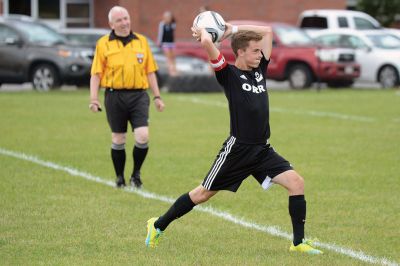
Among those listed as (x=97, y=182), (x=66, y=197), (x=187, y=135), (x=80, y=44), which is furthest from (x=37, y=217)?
(x=80, y=44)

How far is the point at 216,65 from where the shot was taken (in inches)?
297

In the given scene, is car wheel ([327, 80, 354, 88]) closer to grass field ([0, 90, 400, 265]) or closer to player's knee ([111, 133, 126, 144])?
grass field ([0, 90, 400, 265])

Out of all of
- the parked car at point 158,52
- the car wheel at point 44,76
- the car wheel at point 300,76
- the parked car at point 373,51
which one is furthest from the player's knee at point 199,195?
the parked car at point 373,51

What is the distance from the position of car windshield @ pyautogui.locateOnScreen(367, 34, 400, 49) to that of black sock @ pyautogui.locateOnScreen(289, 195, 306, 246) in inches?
900

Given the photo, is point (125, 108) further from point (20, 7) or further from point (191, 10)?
point (191, 10)

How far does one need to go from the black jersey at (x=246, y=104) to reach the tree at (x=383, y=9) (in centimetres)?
3496

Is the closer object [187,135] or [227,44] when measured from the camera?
[187,135]

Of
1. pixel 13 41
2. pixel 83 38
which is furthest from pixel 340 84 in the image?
pixel 13 41

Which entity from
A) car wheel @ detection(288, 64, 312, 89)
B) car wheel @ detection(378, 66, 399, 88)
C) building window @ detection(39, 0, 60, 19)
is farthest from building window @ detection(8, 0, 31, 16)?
car wheel @ detection(378, 66, 399, 88)

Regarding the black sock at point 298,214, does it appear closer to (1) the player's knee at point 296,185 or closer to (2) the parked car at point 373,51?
(1) the player's knee at point 296,185

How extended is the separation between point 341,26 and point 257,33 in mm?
27674

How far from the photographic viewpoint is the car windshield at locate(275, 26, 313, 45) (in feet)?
94.7

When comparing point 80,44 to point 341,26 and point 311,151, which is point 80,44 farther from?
point 311,151

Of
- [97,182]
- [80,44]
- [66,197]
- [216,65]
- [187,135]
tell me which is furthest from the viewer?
[80,44]
